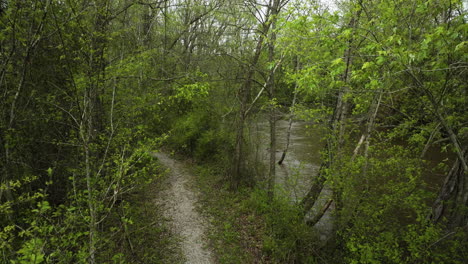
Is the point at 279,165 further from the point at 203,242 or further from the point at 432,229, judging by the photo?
the point at 432,229

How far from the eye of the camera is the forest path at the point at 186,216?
667 centimetres

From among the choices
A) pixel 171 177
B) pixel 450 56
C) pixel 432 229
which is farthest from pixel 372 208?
pixel 171 177

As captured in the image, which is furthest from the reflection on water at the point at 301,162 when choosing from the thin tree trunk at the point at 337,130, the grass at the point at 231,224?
the grass at the point at 231,224

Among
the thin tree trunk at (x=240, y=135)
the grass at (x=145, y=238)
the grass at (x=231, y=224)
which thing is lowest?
the grass at (x=231, y=224)

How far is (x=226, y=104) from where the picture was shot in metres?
12.1

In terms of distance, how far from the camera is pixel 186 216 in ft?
27.5

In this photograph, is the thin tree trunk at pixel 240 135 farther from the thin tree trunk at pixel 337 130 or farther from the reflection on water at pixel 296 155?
the thin tree trunk at pixel 337 130

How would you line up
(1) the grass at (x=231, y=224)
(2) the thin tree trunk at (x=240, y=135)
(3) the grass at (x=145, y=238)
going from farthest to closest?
(2) the thin tree trunk at (x=240, y=135)
(1) the grass at (x=231, y=224)
(3) the grass at (x=145, y=238)

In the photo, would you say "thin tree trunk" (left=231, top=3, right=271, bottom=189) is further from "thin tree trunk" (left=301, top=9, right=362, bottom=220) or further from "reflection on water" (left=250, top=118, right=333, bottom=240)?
"thin tree trunk" (left=301, top=9, right=362, bottom=220)

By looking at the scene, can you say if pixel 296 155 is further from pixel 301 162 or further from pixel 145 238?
pixel 145 238

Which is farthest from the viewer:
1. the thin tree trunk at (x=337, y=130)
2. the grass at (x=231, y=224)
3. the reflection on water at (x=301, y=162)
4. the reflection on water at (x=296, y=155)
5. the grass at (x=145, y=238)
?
the reflection on water at (x=296, y=155)

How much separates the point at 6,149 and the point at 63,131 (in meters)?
1.62

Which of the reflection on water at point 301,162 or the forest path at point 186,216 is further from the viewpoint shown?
the reflection on water at point 301,162

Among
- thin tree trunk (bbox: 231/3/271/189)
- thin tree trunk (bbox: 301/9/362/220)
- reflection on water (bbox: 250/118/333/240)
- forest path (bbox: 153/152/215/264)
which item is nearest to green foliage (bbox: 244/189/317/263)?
thin tree trunk (bbox: 301/9/362/220)
